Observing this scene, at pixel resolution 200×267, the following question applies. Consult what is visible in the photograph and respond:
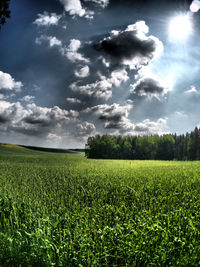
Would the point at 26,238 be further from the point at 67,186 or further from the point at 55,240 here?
the point at 67,186

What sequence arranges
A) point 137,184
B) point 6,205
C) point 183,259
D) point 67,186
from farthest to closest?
point 67,186
point 137,184
point 6,205
point 183,259

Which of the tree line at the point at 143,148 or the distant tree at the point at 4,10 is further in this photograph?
the tree line at the point at 143,148

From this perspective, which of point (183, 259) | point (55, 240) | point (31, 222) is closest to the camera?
point (183, 259)

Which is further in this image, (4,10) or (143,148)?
(143,148)

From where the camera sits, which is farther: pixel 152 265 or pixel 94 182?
pixel 94 182

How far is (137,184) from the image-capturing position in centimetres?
942

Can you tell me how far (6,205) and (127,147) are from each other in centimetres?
8988

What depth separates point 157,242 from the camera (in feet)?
14.4

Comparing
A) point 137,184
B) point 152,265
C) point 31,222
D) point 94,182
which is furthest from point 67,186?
point 152,265

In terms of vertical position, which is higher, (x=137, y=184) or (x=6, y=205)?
(x=137, y=184)

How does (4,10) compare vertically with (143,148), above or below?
above

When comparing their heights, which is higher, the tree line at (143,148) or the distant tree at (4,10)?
the distant tree at (4,10)

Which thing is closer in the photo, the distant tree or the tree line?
the distant tree

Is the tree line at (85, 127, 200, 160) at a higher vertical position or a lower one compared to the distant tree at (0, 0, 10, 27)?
lower
